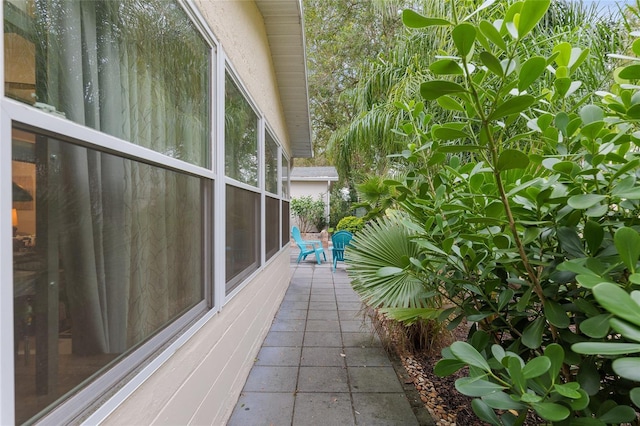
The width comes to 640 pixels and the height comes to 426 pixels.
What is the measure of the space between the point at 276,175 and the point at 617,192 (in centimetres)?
474

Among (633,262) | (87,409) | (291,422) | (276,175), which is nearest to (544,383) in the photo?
(633,262)

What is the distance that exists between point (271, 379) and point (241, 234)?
1.32 metres

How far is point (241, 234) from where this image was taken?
9.89 feet

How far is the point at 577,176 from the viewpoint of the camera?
45.0 inches

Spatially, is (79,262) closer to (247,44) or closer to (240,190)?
(240,190)

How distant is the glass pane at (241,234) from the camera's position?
2607 mm

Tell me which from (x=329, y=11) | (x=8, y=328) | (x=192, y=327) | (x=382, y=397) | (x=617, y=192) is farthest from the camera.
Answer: (x=329, y=11)

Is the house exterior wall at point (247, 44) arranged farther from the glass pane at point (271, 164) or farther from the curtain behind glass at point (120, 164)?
the curtain behind glass at point (120, 164)

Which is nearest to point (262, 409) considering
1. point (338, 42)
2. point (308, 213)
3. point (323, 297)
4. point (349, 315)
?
point (349, 315)

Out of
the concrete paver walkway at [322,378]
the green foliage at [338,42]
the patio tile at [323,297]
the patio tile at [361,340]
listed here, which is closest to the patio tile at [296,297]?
the patio tile at [323,297]

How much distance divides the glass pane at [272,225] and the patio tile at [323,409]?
6.82 feet

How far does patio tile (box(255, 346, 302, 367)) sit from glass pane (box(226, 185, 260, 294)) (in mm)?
872

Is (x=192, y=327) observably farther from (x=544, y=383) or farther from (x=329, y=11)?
(x=329, y=11)

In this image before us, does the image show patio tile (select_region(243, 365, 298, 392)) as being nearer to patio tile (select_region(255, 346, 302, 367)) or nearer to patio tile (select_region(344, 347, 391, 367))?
patio tile (select_region(255, 346, 302, 367))
